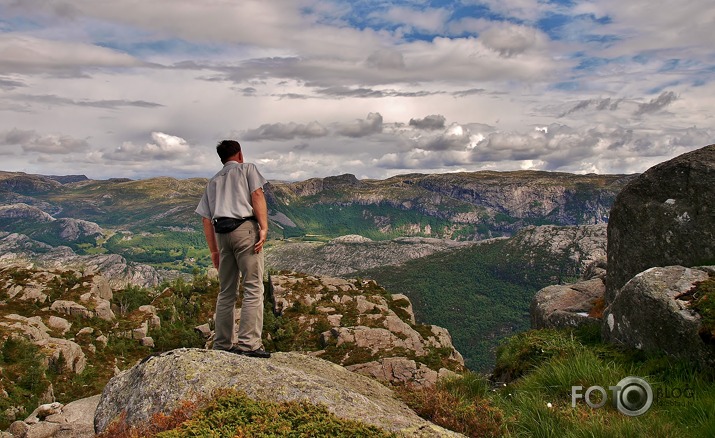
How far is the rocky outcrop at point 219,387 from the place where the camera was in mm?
7803

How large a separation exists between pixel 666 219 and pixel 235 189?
50.6ft

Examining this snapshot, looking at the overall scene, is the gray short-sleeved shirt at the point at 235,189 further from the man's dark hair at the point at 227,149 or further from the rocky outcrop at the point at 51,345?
the rocky outcrop at the point at 51,345

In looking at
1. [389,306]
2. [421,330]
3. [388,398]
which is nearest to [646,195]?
[388,398]

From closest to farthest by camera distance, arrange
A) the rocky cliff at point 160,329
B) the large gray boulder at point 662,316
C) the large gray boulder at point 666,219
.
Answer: the large gray boulder at point 662,316 → the large gray boulder at point 666,219 → the rocky cliff at point 160,329

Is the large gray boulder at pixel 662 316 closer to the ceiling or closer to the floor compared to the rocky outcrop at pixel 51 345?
closer to the ceiling

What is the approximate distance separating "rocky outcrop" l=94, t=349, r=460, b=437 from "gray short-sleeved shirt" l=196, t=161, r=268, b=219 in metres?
3.90

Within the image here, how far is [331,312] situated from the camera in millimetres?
67312

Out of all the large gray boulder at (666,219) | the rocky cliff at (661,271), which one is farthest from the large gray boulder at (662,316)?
the large gray boulder at (666,219)

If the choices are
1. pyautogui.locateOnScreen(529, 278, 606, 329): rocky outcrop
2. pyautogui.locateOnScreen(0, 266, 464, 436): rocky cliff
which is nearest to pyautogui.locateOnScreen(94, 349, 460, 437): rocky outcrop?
pyautogui.locateOnScreen(529, 278, 606, 329): rocky outcrop

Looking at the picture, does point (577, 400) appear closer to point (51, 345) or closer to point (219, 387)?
point (219, 387)

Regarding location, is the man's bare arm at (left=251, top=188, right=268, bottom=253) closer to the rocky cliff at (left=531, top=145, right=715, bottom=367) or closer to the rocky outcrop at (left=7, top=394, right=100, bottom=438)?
the rocky cliff at (left=531, top=145, right=715, bottom=367)

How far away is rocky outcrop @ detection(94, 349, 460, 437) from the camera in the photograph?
307 inches

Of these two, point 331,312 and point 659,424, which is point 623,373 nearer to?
point 659,424

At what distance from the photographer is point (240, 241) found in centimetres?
1188
